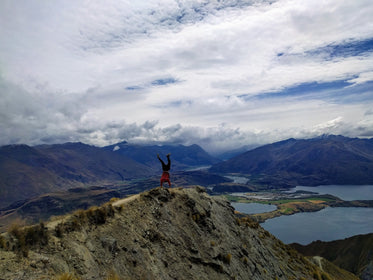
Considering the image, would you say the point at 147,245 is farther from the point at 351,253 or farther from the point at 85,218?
the point at 351,253

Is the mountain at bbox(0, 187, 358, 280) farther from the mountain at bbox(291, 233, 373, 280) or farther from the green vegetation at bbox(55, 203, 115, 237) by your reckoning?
the mountain at bbox(291, 233, 373, 280)

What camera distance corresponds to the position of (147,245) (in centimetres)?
1862

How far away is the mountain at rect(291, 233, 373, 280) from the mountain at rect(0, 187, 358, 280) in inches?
3350

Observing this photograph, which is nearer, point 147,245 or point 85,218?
point 85,218

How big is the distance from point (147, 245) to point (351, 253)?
4811 inches

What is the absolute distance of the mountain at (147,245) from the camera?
13.0 m

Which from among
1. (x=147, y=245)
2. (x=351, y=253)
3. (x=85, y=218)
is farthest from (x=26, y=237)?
(x=351, y=253)

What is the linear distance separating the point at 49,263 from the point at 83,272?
181cm

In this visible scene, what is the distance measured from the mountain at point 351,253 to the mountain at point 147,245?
8508 cm

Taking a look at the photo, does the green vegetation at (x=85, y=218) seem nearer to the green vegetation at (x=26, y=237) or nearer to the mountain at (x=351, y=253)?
the green vegetation at (x=26, y=237)

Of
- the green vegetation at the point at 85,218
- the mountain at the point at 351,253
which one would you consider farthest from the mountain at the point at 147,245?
the mountain at the point at 351,253

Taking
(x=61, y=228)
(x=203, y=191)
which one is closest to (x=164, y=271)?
(x=61, y=228)

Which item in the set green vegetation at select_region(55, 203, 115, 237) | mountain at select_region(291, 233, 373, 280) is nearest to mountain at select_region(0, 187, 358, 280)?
green vegetation at select_region(55, 203, 115, 237)

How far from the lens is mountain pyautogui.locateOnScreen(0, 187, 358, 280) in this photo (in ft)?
42.8
